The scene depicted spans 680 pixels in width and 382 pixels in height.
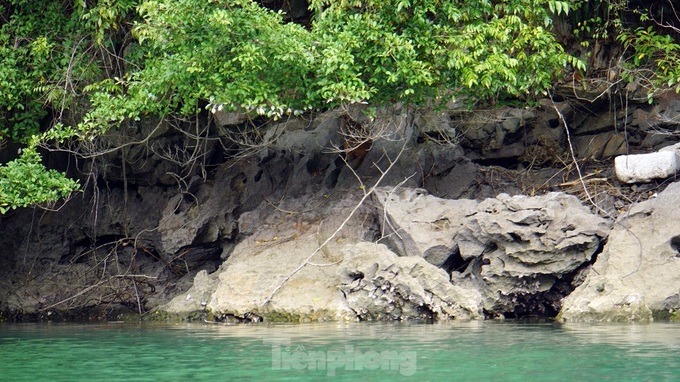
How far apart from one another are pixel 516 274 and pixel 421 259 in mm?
1045

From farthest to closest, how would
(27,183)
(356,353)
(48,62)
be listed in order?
(48,62) → (27,183) → (356,353)

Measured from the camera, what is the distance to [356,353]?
7352 millimetres

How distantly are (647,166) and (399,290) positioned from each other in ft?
11.5

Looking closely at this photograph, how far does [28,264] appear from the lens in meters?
13.4

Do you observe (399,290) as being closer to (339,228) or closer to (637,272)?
(339,228)

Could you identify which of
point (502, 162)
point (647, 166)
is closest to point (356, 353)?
point (647, 166)

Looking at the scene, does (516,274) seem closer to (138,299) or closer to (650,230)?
(650,230)

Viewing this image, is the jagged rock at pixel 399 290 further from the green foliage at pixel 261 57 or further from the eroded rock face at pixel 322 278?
the green foliage at pixel 261 57

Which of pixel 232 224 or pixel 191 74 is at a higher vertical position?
pixel 191 74

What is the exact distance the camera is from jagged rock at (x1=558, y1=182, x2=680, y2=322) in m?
9.53

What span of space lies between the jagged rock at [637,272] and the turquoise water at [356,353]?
0.47 m

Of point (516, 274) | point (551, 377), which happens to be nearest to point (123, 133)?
point (516, 274)

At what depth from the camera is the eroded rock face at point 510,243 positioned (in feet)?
33.3

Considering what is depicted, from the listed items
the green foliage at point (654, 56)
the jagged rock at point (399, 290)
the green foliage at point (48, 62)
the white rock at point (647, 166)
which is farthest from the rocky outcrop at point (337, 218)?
the green foliage at point (48, 62)
